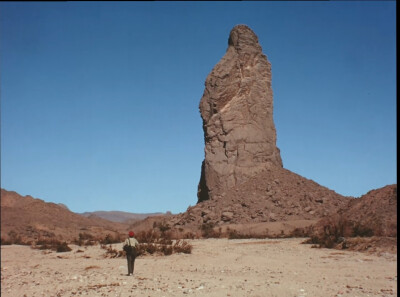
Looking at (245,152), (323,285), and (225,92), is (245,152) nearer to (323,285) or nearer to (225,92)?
(225,92)

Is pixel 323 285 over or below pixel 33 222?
below

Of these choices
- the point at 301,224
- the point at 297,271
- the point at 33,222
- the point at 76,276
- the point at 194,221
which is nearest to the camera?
the point at 33,222

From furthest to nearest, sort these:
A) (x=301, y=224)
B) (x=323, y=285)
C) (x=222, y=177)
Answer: (x=222, y=177) < (x=301, y=224) < (x=323, y=285)

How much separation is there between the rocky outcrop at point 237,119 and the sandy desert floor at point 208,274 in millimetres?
25816

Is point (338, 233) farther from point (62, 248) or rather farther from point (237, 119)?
point (237, 119)

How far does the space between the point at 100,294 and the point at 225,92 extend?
3871 cm

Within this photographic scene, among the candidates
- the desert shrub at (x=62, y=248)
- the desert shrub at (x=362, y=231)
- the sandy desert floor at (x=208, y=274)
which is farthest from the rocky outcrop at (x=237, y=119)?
the sandy desert floor at (x=208, y=274)

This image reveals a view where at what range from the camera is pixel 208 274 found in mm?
11734

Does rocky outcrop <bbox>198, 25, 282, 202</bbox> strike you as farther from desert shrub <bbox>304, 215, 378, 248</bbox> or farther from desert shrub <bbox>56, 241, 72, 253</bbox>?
desert shrub <bbox>56, 241, 72, 253</bbox>

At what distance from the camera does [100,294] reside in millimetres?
8602

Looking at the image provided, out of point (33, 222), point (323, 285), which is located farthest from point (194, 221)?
point (33, 222)

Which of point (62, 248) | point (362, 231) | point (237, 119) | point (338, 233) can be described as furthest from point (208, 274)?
point (237, 119)

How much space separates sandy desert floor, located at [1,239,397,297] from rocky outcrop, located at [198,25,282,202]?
25.8 meters

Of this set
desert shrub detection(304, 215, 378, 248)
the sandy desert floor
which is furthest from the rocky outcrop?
the sandy desert floor
